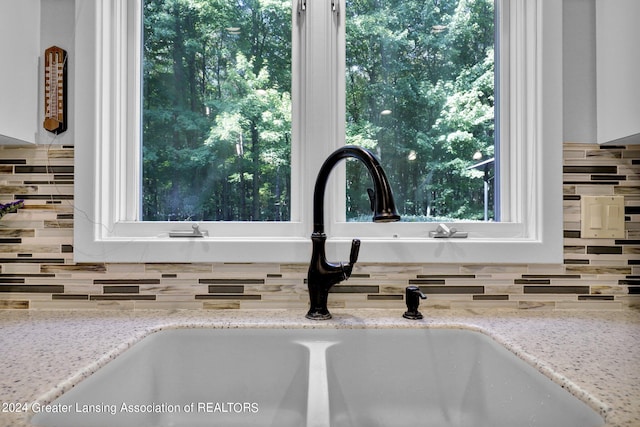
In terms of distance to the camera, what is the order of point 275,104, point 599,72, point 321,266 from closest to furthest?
point 321,266
point 599,72
point 275,104

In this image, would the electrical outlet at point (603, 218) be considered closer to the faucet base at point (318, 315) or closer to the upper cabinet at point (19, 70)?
the faucet base at point (318, 315)

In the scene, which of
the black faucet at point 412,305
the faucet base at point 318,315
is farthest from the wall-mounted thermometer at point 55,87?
the black faucet at point 412,305

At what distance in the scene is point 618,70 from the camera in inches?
38.9

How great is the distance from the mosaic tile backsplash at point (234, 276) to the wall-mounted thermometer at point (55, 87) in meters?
0.08

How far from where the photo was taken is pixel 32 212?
3.54 ft

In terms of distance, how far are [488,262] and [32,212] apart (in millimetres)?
1331

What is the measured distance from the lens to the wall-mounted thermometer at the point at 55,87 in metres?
1.08

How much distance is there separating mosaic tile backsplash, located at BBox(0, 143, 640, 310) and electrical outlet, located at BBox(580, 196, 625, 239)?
2cm

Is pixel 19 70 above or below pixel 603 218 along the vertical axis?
above

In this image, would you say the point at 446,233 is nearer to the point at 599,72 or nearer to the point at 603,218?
the point at 603,218

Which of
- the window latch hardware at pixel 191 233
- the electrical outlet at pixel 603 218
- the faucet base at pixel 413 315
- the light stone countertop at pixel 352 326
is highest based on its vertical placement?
the electrical outlet at pixel 603 218

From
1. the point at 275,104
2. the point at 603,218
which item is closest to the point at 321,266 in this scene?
the point at 275,104

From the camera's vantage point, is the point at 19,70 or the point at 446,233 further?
the point at 446,233

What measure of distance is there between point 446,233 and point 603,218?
0.45 meters
